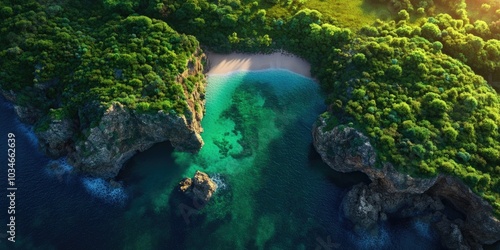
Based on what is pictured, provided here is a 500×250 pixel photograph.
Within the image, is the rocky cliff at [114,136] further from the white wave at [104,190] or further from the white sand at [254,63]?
the white sand at [254,63]

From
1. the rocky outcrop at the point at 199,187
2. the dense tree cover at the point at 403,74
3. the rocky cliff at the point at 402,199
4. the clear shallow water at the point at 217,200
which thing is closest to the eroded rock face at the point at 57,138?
the clear shallow water at the point at 217,200

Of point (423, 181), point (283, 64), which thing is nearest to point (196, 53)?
point (283, 64)

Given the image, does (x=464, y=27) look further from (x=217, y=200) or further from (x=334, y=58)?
(x=217, y=200)

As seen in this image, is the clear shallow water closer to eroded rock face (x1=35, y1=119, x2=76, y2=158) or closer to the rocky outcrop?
the rocky outcrop

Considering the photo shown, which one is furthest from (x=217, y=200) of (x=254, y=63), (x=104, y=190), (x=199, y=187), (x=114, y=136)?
(x=254, y=63)

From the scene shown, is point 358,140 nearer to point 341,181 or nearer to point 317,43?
point 341,181

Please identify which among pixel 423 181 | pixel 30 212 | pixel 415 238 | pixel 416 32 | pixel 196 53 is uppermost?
pixel 416 32
